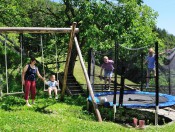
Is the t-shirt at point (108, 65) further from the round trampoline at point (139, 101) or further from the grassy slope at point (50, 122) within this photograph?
the grassy slope at point (50, 122)

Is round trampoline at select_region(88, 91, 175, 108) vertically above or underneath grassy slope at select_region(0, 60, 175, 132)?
above

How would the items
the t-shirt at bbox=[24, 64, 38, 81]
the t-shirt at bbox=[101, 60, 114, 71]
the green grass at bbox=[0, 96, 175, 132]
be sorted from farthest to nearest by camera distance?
the t-shirt at bbox=[101, 60, 114, 71], the t-shirt at bbox=[24, 64, 38, 81], the green grass at bbox=[0, 96, 175, 132]

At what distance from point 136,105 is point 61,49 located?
8.43m

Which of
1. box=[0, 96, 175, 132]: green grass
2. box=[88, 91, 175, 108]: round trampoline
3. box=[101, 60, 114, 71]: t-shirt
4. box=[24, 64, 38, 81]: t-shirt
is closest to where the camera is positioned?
box=[0, 96, 175, 132]: green grass

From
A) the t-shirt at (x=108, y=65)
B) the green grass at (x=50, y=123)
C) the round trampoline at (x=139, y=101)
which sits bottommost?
the green grass at (x=50, y=123)

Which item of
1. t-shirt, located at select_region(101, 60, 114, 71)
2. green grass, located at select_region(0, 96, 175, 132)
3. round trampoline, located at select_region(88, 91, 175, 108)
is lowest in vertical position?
green grass, located at select_region(0, 96, 175, 132)

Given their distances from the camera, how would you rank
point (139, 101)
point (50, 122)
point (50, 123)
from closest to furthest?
point (50, 123)
point (50, 122)
point (139, 101)

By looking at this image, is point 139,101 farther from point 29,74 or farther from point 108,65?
point 29,74

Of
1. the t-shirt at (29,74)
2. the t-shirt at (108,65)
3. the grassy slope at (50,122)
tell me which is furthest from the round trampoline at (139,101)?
the t-shirt at (29,74)

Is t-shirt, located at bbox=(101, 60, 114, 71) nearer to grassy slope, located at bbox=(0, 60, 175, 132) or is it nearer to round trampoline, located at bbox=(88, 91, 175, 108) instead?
round trampoline, located at bbox=(88, 91, 175, 108)

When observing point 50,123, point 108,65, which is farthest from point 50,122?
point 108,65

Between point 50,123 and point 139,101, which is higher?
point 139,101

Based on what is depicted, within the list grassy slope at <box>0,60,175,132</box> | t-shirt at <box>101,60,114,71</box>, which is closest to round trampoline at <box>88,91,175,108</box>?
grassy slope at <box>0,60,175,132</box>

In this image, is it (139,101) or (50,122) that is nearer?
(50,122)
